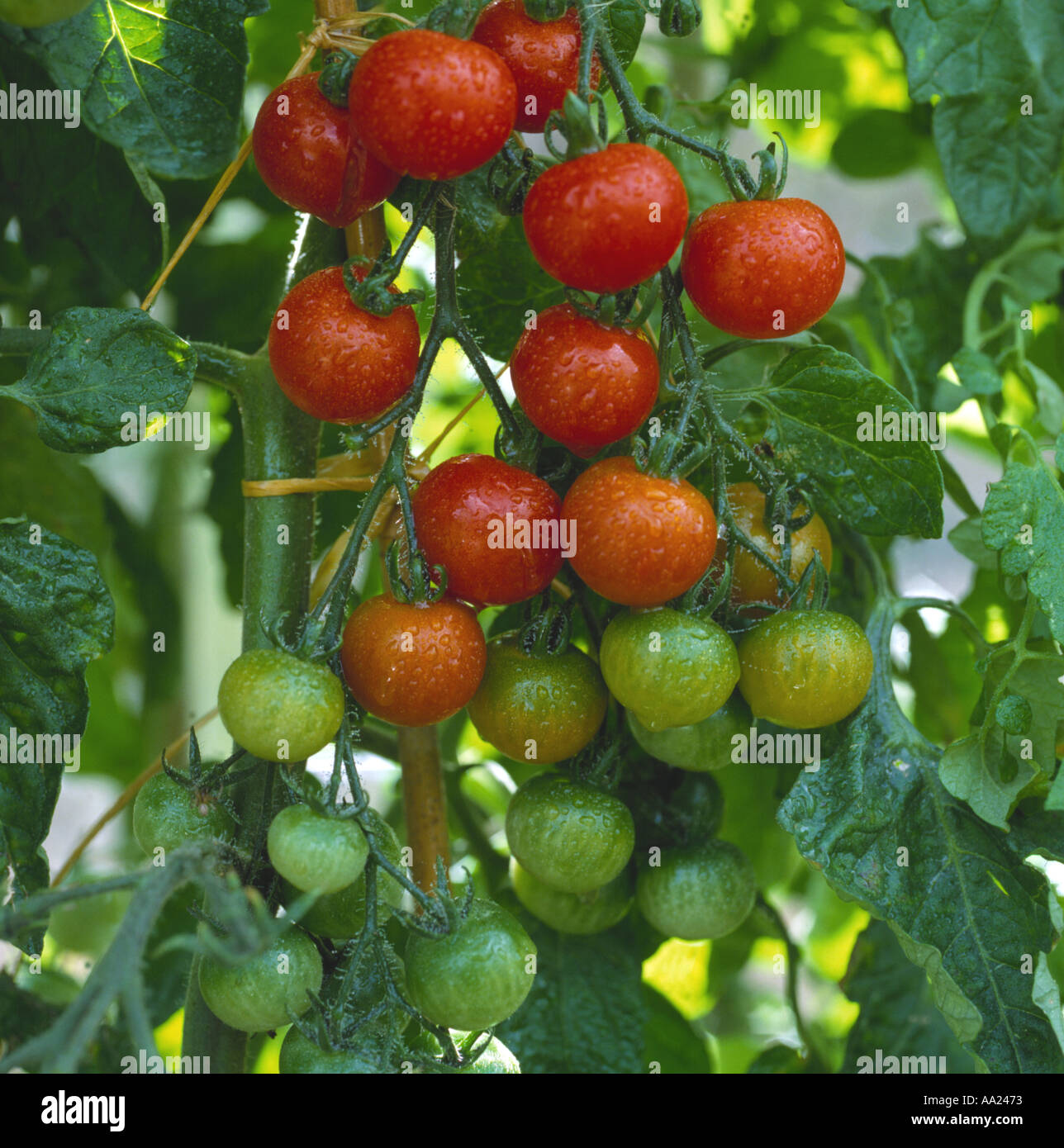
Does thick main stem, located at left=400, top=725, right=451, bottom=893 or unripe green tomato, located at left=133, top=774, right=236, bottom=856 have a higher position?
unripe green tomato, located at left=133, top=774, right=236, bottom=856

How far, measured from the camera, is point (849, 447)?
541 mm

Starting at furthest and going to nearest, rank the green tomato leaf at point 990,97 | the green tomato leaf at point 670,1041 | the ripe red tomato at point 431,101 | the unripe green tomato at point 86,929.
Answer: the unripe green tomato at point 86,929, the green tomato leaf at point 670,1041, the green tomato leaf at point 990,97, the ripe red tomato at point 431,101

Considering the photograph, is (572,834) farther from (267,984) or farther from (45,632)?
(45,632)

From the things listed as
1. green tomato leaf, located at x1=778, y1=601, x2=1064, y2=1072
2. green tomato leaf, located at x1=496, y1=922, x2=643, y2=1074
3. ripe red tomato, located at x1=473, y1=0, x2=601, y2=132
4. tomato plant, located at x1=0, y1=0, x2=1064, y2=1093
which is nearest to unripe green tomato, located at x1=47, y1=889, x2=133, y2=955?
tomato plant, located at x1=0, y1=0, x2=1064, y2=1093

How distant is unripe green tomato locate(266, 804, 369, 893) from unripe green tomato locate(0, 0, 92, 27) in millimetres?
326

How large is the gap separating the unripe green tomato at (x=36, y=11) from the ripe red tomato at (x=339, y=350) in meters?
0.14

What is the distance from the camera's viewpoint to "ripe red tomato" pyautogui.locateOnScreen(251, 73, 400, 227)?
0.46m

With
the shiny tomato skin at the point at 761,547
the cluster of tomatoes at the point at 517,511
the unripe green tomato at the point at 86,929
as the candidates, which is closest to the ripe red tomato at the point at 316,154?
the cluster of tomatoes at the point at 517,511

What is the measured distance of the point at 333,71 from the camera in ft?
1.51

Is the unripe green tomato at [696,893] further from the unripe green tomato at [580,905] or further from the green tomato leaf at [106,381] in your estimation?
the green tomato leaf at [106,381]

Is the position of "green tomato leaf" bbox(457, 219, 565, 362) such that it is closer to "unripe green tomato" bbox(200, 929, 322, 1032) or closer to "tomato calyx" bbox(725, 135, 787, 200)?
"tomato calyx" bbox(725, 135, 787, 200)

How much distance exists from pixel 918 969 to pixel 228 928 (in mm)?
482

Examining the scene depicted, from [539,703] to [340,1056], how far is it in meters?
0.17

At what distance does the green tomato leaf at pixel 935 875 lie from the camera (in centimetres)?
52
